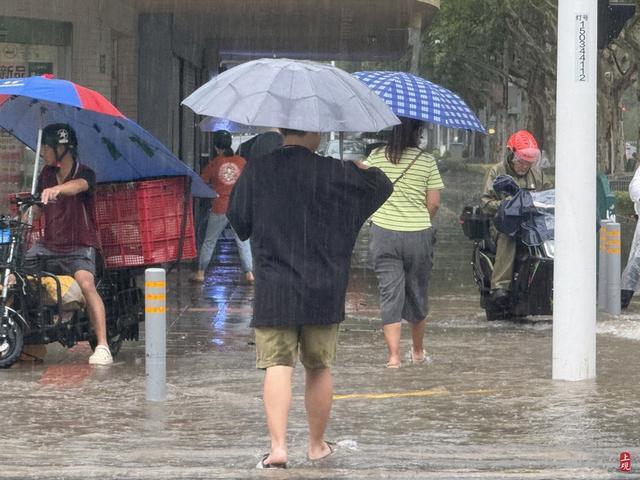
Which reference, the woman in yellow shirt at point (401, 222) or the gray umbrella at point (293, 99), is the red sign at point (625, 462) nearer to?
the gray umbrella at point (293, 99)

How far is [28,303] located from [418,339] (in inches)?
108

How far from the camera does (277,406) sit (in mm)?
6652

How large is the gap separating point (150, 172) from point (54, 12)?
676cm

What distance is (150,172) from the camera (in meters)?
10.7

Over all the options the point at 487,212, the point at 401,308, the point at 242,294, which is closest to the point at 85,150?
the point at 401,308

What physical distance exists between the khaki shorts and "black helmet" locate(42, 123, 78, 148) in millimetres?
3729

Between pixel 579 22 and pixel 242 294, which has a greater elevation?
pixel 579 22

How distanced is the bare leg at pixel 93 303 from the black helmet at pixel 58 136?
2.95 ft

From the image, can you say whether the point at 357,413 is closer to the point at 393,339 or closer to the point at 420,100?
the point at 393,339

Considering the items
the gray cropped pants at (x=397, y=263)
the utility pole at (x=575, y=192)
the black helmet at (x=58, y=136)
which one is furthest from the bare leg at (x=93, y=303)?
the utility pole at (x=575, y=192)

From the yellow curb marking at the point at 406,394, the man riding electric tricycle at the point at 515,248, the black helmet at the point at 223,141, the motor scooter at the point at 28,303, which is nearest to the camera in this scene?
the yellow curb marking at the point at 406,394

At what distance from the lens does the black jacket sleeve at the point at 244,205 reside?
6.66 m

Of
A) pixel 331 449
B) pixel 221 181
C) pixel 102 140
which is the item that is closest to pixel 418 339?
pixel 102 140

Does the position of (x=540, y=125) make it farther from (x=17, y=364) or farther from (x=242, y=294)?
(x=17, y=364)
